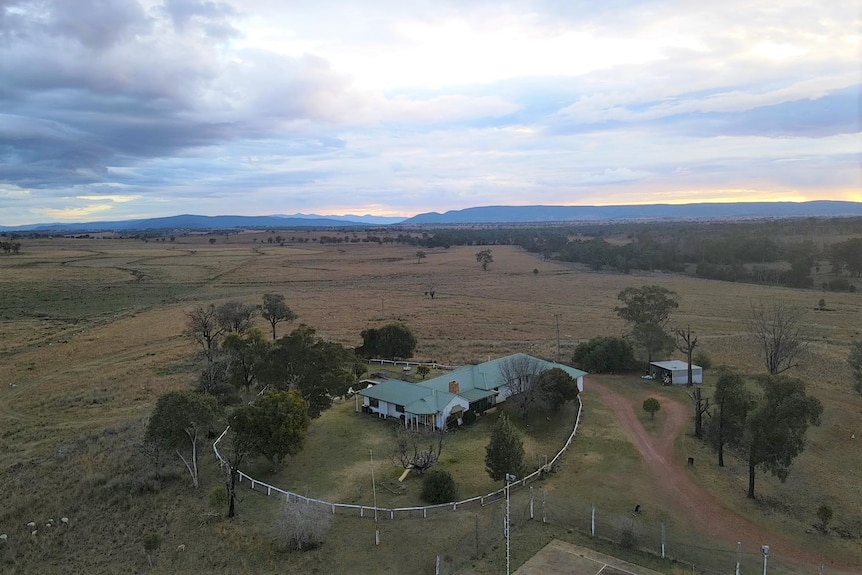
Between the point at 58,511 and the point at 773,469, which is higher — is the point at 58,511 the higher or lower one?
the lower one

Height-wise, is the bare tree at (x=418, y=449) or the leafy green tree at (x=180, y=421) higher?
the leafy green tree at (x=180, y=421)

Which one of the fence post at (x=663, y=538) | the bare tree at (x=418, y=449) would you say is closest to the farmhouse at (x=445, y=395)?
the bare tree at (x=418, y=449)

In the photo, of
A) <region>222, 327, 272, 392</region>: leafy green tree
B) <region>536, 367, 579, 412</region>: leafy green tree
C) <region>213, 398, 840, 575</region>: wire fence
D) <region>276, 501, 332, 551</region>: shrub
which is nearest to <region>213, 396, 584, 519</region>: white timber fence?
<region>213, 398, 840, 575</region>: wire fence

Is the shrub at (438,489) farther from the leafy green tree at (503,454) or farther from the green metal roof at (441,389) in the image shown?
the green metal roof at (441,389)

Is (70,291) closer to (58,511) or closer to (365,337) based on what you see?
(365,337)

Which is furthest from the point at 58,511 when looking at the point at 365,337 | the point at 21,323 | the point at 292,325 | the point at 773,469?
the point at 21,323
